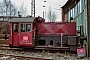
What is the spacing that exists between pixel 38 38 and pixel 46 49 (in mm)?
1335

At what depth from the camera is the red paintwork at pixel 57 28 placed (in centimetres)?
1594

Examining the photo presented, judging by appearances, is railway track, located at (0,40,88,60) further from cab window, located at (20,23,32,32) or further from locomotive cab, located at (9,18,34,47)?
cab window, located at (20,23,32,32)

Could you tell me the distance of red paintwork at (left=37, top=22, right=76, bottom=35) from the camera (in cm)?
1594

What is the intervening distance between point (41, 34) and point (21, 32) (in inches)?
72.4

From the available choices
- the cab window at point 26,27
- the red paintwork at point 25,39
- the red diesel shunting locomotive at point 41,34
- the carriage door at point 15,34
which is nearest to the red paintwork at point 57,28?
the red diesel shunting locomotive at point 41,34

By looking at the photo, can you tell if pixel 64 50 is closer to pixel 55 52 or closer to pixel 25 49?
pixel 55 52

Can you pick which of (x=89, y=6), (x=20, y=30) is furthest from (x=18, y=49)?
(x=89, y=6)

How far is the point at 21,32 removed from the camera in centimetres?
1554

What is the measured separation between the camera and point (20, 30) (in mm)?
15570

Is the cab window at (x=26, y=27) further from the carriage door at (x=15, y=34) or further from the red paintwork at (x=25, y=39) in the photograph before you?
the carriage door at (x=15, y=34)

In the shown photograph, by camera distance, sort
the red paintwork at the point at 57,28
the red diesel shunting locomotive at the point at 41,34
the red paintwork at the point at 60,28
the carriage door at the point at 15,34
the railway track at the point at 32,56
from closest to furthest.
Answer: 1. the railway track at the point at 32,56
2. the red diesel shunting locomotive at the point at 41,34
3. the carriage door at the point at 15,34
4. the red paintwork at the point at 57,28
5. the red paintwork at the point at 60,28

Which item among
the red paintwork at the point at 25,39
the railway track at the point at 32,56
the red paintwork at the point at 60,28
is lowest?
the railway track at the point at 32,56

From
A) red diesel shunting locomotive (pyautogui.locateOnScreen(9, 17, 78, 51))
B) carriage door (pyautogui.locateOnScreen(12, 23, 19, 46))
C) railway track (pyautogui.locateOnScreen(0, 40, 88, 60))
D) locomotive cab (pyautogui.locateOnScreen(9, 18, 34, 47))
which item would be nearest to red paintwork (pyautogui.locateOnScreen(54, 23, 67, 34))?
red diesel shunting locomotive (pyautogui.locateOnScreen(9, 17, 78, 51))

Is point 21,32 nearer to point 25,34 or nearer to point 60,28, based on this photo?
point 25,34
